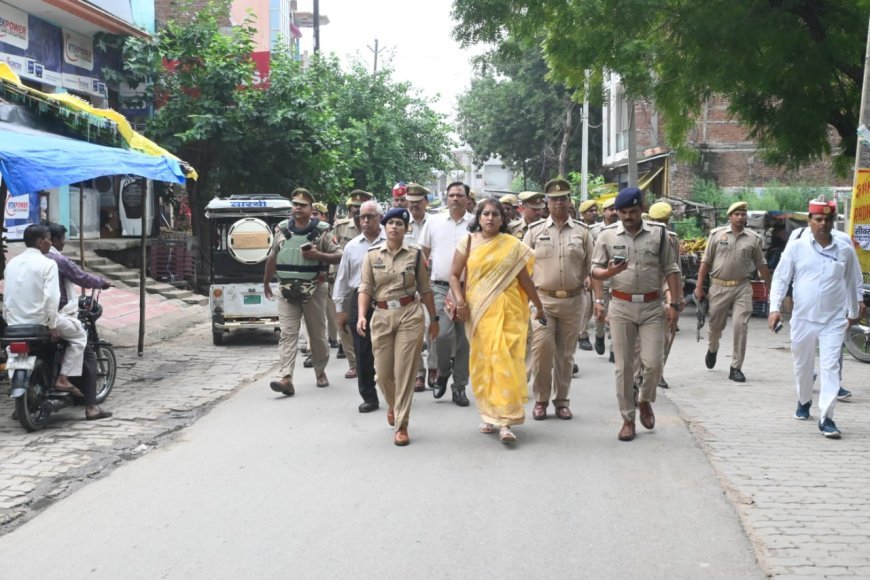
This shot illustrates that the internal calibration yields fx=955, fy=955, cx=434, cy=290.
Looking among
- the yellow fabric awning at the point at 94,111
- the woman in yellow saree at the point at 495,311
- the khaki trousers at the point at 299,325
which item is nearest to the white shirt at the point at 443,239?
the khaki trousers at the point at 299,325

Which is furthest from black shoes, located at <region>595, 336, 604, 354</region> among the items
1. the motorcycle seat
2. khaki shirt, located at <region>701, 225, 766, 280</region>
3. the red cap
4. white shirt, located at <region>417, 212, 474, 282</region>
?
the motorcycle seat

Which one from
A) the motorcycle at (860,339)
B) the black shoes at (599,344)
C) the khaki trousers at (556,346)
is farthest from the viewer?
the black shoes at (599,344)

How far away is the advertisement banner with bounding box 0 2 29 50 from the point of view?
679 inches

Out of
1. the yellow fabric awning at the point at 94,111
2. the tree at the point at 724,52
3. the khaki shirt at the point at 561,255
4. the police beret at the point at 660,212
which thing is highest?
the tree at the point at 724,52

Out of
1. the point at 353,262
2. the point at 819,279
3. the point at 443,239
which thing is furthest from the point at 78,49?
the point at 819,279

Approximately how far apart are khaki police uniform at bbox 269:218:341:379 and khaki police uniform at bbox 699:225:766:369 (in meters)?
4.41

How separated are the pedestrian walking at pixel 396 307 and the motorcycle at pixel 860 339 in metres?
6.67

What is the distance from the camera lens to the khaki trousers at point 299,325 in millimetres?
9945

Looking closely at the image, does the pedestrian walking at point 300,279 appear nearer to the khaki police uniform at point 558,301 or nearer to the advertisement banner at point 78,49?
the khaki police uniform at point 558,301

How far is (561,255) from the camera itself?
8.54m

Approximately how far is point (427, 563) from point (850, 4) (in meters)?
11.4

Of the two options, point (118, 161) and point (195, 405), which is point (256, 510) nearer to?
point (195, 405)

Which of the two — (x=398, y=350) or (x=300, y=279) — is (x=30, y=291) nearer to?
(x=300, y=279)

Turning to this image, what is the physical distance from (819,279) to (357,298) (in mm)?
4138
